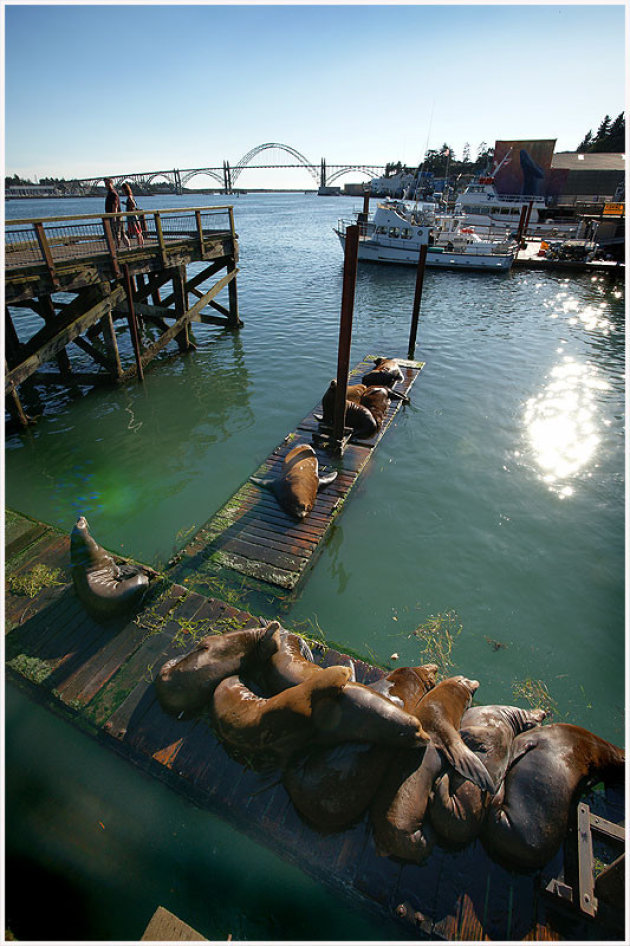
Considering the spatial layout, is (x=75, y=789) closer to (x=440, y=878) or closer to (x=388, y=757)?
(x=388, y=757)

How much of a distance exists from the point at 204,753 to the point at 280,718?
3.61 ft

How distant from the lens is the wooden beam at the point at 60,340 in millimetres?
10146

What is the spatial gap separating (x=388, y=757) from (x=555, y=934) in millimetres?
1713

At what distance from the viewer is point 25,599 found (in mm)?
6129

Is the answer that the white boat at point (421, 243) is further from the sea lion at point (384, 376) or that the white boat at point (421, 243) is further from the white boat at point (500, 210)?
the sea lion at point (384, 376)

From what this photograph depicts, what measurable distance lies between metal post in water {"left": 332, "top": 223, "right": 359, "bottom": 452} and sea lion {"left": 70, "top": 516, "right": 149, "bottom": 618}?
560cm

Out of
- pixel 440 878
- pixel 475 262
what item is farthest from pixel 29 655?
pixel 475 262

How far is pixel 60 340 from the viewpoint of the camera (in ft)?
36.6

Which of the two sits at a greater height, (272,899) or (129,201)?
(129,201)

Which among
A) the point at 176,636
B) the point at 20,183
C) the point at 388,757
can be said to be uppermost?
the point at 20,183

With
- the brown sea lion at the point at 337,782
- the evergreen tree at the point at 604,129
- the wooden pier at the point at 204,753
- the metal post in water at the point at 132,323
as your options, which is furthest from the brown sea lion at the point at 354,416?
the evergreen tree at the point at 604,129

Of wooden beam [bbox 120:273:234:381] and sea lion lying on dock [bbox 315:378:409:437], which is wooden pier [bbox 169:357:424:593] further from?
wooden beam [bbox 120:273:234:381]

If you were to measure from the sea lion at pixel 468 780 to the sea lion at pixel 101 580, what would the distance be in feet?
13.9

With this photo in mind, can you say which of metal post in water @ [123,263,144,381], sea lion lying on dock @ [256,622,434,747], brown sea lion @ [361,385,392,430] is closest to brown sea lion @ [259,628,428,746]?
sea lion lying on dock @ [256,622,434,747]
